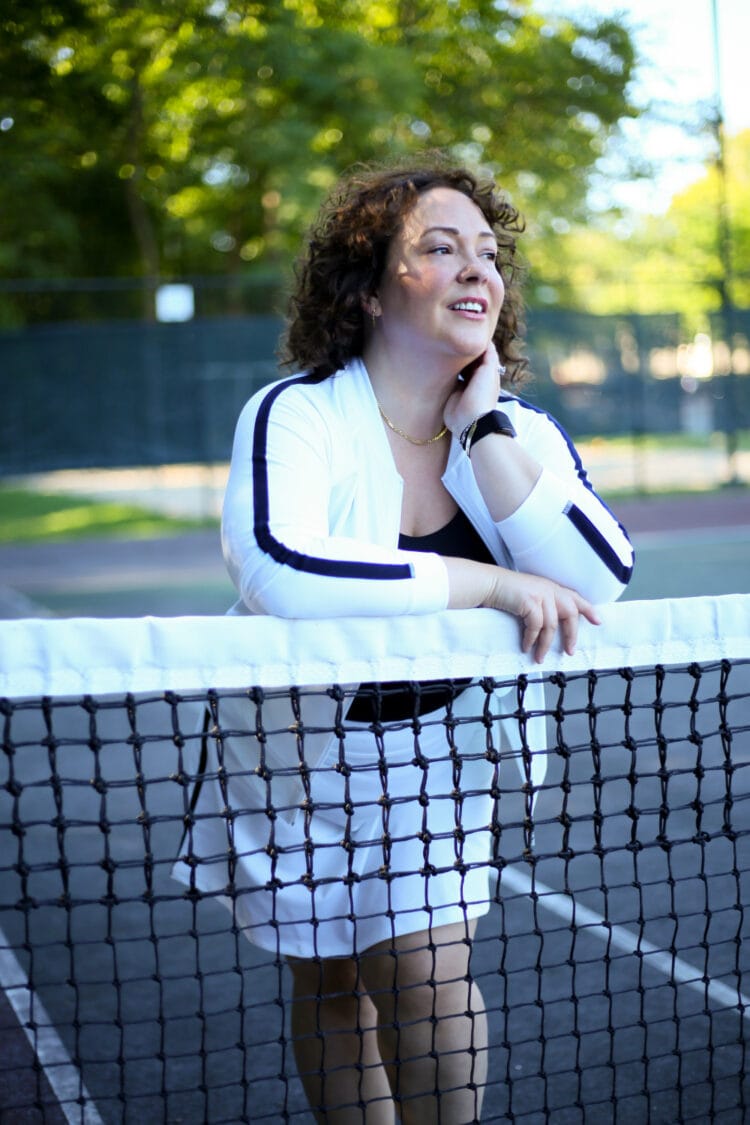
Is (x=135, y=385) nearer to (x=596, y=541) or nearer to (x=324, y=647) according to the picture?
(x=596, y=541)

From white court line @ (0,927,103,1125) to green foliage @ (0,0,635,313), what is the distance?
17738 mm

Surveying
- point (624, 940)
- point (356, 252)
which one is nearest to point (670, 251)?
point (624, 940)

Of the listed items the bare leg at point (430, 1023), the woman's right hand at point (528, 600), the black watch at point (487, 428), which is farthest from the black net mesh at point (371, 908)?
the black watch at point (487, 428)

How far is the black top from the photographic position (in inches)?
92.9

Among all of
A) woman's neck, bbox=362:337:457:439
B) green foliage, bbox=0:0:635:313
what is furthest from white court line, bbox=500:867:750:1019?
green foliage, bbox=0:0:635:313

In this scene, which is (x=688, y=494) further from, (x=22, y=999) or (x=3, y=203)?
(x=22, y=999)

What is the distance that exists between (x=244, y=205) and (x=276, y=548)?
27121mm

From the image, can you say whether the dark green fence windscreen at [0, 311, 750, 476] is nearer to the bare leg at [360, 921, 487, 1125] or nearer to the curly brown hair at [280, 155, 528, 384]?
the curly brown hair at [280, 155, 528, 384]

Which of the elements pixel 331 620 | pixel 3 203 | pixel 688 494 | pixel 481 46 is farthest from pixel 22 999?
pixel 481 46

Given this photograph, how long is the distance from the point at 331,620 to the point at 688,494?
18227mm

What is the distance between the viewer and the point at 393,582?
2285 mm

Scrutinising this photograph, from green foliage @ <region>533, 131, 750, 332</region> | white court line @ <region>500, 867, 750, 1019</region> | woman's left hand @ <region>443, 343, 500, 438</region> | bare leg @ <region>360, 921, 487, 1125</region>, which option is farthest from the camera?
green foliage @ <region>533, 131, 750, 332</region>

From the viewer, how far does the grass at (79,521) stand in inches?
715

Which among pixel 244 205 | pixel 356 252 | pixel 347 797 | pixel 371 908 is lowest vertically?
pixel 371 908
